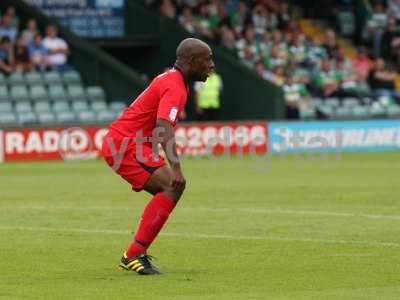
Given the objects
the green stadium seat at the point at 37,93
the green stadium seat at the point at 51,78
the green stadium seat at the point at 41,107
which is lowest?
the green stadium seat at the point at 41,107

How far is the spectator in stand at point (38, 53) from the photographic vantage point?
31125 millimetres

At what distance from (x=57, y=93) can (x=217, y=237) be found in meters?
18.2

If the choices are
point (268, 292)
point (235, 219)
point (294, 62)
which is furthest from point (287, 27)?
point (268, 292)

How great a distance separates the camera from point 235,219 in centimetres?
1555

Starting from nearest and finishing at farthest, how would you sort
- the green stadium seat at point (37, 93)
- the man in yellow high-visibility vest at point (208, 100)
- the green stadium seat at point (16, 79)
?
the green stadium seat at point (16, 79), the green stadium seat at point (37, 93), the man in yellow high-visibility vest at point (208, 100)

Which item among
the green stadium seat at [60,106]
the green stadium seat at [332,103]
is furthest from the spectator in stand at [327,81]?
the green stadium seat at [60,106]

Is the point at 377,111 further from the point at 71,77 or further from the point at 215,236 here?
the point at 215,236

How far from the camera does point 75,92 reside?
31.5 m

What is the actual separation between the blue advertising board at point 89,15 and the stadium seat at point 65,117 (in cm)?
395

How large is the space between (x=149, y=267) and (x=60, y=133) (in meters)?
18.0

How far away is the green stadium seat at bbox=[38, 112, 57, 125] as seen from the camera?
2975cm

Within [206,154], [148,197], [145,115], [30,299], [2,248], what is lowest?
[206,154]

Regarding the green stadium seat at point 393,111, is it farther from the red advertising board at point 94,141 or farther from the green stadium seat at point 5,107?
the green stadium seat at point 5,107

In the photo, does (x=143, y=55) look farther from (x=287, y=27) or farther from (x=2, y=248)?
(x=2, y=248)
